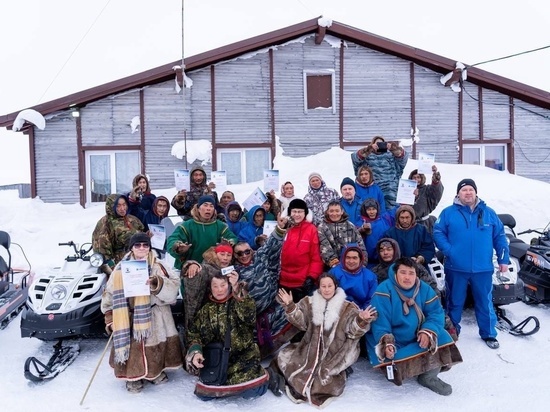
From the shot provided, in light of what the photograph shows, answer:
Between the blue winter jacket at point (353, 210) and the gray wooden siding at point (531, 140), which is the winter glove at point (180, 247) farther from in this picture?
the gray wooden siding at point (531, 140)

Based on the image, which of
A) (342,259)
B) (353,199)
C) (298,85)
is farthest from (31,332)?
(298,85)

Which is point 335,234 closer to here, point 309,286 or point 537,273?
point 309,286

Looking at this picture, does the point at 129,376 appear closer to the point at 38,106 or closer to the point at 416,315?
the point at 416,315

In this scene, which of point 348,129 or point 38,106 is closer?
point 38,106

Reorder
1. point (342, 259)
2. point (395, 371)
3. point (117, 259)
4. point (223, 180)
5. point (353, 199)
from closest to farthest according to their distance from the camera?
point (395, 371) → point (342, 259) → point (117, 259) → point (353, 199) → point (223, 180)

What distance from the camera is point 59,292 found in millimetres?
4367

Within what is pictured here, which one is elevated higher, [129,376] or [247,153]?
[247,153]

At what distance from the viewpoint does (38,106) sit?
11500 mm

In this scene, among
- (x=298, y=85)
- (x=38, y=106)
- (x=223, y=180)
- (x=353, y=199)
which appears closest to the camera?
(x=353, y=199)

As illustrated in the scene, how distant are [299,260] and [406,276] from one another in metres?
1.11

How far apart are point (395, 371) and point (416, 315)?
0.50m

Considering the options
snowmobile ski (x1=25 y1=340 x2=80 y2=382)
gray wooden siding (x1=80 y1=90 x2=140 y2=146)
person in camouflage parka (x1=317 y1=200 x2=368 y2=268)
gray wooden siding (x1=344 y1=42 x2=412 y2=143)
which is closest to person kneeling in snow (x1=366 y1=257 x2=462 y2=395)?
person in camouflage parka (x1=317 y1=200 x2=368 y2=268)

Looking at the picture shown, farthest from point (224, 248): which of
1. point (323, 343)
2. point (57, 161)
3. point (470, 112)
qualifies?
point (470, 112)

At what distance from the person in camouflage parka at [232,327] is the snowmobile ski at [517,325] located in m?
2.98
